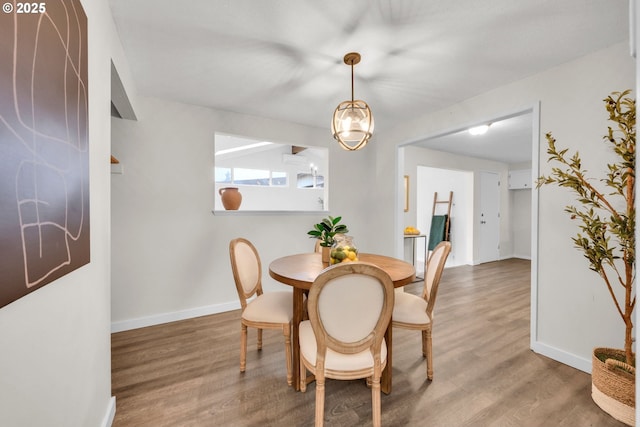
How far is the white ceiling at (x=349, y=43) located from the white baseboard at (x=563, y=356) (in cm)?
225

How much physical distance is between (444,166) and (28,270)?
572 centimetres

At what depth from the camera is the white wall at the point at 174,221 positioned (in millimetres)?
2662

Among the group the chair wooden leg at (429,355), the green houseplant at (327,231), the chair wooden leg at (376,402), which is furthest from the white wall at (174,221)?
the chair wooden leg at (376,402)

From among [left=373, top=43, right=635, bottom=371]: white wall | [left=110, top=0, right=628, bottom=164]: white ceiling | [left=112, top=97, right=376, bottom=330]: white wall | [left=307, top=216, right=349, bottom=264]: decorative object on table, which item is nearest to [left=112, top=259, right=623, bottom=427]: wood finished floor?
[left=373, top=43, right=635, bottom=371]: white wall

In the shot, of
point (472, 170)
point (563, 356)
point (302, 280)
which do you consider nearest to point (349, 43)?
point (302, 280)

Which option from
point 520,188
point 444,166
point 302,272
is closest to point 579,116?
point 302,272

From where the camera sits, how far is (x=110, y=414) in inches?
57.6

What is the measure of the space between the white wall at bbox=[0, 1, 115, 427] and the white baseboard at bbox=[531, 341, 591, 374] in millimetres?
3002

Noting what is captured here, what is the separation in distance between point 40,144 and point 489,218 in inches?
276

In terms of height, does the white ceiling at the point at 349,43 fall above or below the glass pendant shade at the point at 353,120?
above

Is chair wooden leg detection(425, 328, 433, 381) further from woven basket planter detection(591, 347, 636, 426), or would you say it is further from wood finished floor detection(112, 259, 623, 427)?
woven basket planter detection(591, 347, 636, 426)

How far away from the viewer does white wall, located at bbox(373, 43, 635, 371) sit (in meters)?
1.92

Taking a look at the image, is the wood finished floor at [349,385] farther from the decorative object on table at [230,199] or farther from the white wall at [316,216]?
the decorative object on table at [230,199]

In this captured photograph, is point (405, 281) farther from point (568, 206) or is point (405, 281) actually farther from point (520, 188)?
point (520, 188)
